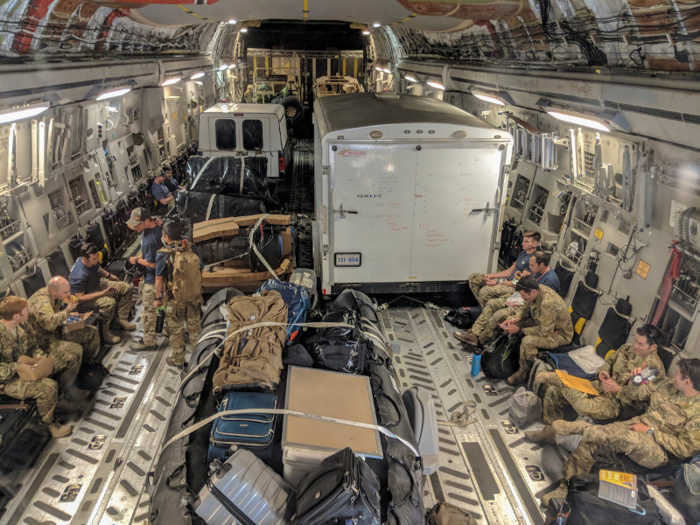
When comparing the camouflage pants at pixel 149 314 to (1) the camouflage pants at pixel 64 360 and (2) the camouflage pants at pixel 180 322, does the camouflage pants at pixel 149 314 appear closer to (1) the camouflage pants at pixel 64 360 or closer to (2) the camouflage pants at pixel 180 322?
(2) the camouflage pants at pixel 180 322

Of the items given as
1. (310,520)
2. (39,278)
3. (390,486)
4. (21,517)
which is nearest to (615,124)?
(390,486)

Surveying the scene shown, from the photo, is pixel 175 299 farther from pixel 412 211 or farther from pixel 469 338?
pixel 469 338

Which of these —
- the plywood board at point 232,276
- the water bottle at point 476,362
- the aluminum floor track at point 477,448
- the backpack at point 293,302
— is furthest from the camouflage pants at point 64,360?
the water bottle at point 476,362

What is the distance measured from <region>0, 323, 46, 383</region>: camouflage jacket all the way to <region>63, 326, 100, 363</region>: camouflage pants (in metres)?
0.59

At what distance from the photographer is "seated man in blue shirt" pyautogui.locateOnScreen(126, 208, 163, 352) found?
595 cm

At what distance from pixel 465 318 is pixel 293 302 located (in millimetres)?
2924

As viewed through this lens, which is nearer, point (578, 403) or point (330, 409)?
point (330, 409)

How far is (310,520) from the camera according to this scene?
272cm

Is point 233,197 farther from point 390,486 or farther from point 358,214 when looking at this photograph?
point 390,486

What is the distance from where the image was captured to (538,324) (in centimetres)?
550

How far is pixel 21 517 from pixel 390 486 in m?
3.10

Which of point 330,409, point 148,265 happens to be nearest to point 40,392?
point 148,265

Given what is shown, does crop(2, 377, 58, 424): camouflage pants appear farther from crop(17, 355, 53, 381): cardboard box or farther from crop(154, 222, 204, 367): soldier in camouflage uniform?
crop(154, 222, 204, 367): soldier in camouflage uniform

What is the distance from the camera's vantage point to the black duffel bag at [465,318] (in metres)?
6.80
